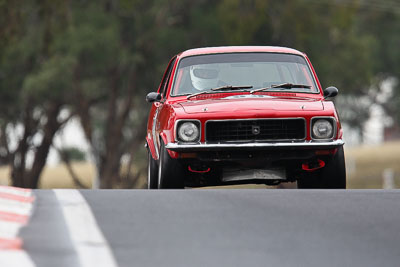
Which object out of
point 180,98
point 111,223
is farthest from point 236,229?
point 180,98

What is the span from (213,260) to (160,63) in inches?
1034

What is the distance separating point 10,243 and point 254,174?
17.6ft

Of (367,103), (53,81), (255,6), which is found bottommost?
(367,103)

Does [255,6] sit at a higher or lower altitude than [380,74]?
higher

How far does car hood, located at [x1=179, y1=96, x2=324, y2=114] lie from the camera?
422 inches

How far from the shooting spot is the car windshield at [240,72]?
11.8 m

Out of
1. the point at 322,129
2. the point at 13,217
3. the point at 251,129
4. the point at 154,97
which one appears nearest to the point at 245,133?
the point at 251,129

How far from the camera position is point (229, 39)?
30.8 m

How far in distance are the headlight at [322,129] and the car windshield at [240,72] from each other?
1.03m

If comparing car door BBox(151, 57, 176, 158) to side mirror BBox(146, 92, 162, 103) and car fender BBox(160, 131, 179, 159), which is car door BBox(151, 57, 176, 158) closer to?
side mirror BBox(146, 92, 162, 103)

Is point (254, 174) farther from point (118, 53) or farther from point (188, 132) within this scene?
point (118, 53)

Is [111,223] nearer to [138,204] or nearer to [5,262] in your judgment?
[138,204]

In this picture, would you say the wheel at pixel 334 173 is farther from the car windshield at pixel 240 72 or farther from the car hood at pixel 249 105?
the car windshield at pixel 240 72

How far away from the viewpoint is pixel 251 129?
35.1 feet
